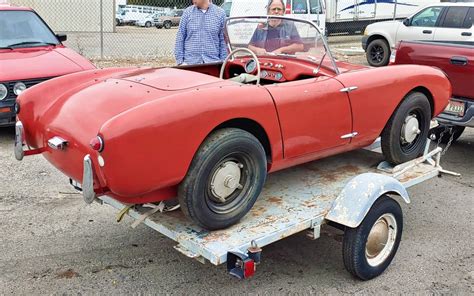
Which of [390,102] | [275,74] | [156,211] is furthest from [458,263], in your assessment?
[156,211]

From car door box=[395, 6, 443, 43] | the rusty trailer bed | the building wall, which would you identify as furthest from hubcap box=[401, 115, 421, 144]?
the building wall

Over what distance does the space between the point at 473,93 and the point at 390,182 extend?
2.64m

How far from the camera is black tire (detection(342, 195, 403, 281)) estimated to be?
3.24 metres

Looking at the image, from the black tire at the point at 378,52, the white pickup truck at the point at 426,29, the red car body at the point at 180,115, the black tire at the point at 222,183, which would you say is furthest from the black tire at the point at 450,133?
the black tire at the point at 378,52

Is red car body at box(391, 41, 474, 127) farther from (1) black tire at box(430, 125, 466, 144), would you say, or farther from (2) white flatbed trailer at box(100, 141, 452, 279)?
(2) white flatbed trailer at box(100, 141, 452, 279)

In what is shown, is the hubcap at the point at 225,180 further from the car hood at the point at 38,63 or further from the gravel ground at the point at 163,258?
the car hood at the point at 38,63

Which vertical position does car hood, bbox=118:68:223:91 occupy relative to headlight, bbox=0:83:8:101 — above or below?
above

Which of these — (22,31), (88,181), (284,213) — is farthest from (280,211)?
(22,31)

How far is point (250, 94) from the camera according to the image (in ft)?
10.00

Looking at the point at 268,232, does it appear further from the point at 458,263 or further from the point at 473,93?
the point at 473,93

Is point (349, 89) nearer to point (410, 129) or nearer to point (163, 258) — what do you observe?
point (410, 129)

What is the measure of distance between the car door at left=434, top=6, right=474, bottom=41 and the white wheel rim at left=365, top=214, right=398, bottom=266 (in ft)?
27.8

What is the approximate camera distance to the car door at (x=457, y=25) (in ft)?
35.1

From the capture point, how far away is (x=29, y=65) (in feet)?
Answer: 20.5
